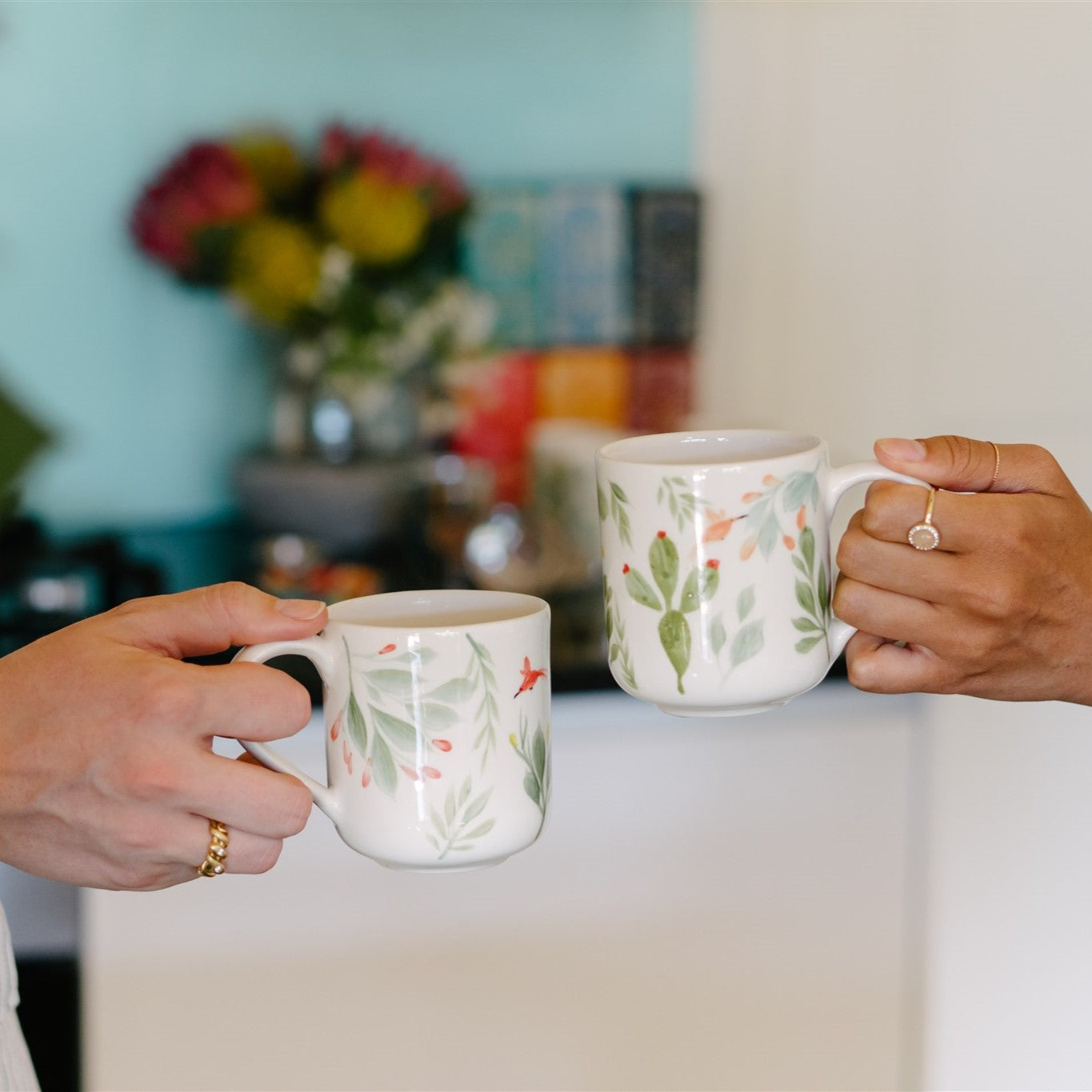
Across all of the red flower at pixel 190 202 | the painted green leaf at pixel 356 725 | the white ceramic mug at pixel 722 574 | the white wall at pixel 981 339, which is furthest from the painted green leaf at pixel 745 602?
the red flower at pixel 190 202

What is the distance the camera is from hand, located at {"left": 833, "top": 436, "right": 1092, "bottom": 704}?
0.76m

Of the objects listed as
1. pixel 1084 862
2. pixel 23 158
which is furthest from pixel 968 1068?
pixel 23 158

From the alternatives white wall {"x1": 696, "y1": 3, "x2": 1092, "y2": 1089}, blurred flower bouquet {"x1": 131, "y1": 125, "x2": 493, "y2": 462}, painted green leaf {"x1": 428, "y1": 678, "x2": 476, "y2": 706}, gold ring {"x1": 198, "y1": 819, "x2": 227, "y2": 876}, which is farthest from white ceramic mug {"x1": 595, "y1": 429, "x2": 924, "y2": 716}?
blurred flower bouquet {"x1": 131, "y1": 125, "x2": 493, "y2": 462}

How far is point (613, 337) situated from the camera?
2.08m

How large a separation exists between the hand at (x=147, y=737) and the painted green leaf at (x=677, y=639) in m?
0.19

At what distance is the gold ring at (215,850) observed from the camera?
699 millimetres

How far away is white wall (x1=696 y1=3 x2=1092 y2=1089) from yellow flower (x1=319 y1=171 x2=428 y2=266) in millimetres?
607

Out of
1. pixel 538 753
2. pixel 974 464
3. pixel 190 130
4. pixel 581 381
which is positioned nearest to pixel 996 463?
pixel 974 464

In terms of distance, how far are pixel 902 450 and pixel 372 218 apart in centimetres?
135

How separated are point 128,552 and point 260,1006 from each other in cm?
90

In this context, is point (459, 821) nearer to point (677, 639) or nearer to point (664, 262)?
point (677, 639)

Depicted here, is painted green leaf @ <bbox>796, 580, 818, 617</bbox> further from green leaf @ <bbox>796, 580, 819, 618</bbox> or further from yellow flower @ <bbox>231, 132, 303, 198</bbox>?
yellow flower @ <bbox>231, 132, 303, 198</bbox>

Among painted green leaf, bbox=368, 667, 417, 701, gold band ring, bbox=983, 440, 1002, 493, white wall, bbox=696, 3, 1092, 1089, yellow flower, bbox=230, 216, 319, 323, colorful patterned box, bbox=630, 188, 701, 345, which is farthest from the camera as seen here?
colorful patterned box, bbox=630, 188, 701, 345

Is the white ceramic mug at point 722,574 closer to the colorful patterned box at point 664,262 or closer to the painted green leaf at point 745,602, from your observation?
the painted green leaf at point 745,602
